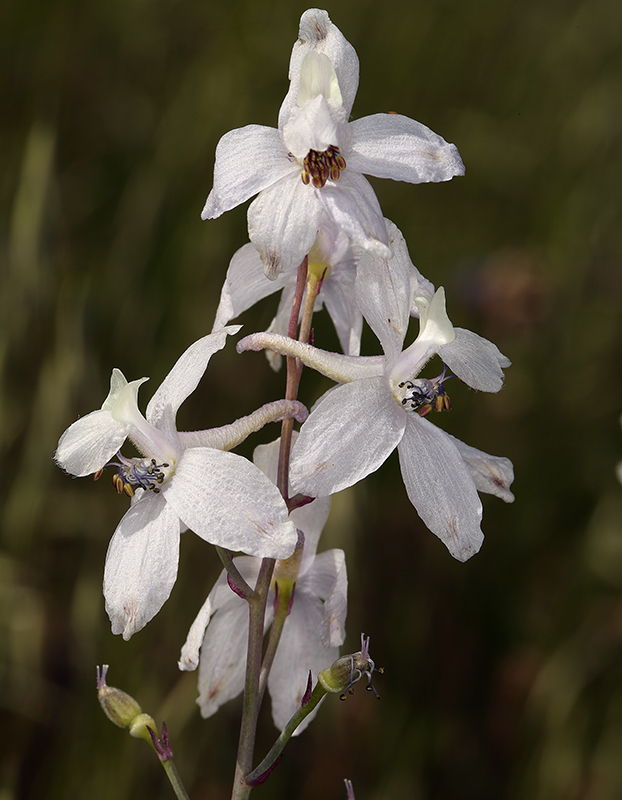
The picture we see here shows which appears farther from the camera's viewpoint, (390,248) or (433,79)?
(433,79)

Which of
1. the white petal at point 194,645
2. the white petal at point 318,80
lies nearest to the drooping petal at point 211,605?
the white petal at point 194,645

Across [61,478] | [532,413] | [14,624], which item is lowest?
[14,624]

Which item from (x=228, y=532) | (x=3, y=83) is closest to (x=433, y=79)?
(x=3, y=83)

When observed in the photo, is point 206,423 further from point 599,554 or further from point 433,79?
point 433,79

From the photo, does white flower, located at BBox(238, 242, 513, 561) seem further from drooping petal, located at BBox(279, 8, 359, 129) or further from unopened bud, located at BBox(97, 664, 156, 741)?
unopened bud, located at BBox(97, 664, 156, 741)

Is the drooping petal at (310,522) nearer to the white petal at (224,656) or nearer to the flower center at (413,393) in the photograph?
the white petal at (224,656)

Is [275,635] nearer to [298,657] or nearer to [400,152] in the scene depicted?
[298,657]

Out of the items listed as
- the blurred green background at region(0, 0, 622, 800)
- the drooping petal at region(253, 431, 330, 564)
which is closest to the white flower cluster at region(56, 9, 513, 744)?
the drooping petal at region(253, 431, 330, 564)
